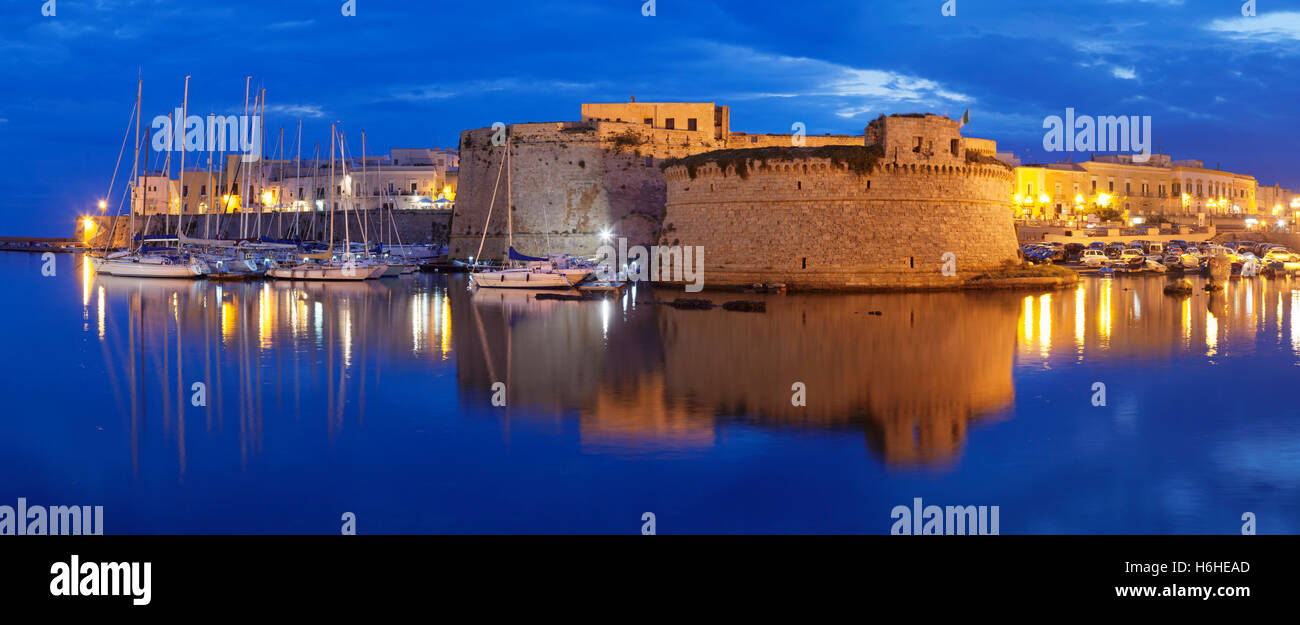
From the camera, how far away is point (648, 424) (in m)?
7.89

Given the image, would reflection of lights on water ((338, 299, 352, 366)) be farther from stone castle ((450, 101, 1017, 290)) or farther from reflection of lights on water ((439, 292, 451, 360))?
stone castle ((450, 101, 1017, 290))

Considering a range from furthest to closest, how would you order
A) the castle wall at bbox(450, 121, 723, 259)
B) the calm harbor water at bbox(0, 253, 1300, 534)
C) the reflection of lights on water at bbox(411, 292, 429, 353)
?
the castle wall at bbox(450, 121, 723, 259), the reflection of lights on water at bbox(411, 292, 429, 353), the calm harbor water at bbox(0, 253, 1300, 534)

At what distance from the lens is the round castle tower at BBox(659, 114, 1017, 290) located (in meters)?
21.9

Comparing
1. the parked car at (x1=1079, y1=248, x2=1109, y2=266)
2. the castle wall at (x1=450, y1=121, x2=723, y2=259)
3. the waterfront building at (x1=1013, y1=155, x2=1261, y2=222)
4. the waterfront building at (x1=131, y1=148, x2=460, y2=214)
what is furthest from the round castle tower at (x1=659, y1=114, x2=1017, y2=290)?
the waterfront building at (x1=1013, y1=155, x2=1261, y2=222)

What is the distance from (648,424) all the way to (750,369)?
3069mm

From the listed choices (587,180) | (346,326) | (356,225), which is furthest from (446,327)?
(356,225)

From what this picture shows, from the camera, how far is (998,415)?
8.49 metres

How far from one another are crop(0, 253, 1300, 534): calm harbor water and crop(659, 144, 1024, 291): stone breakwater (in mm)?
6363

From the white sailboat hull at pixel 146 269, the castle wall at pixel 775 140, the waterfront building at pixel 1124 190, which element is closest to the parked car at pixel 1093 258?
the castle wall at pixel 775 140

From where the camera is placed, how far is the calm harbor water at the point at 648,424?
5.76m
